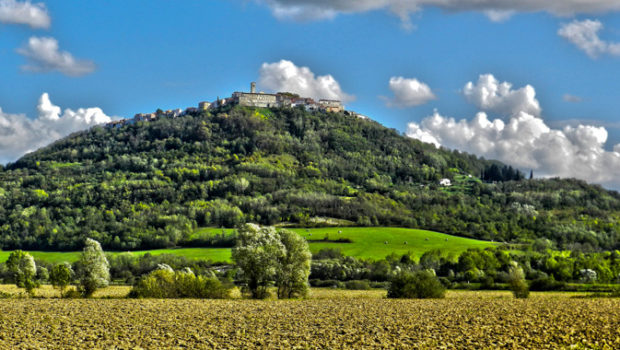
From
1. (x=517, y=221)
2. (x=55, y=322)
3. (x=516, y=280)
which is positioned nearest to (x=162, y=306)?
(x=55, y=322)

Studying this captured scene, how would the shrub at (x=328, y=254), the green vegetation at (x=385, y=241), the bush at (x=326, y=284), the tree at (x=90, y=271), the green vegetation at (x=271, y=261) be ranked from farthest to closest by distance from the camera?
the green vegetation at (x=385, y=241)
the shrub at (x=328, y=254)
the bush at (x=326, y=284)
the tree at (x=90, y=271)
the green vegetation at (x=271, y=261)

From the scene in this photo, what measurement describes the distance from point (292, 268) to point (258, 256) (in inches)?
199

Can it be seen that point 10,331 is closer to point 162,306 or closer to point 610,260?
point 162,306

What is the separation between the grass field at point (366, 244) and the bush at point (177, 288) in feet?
177

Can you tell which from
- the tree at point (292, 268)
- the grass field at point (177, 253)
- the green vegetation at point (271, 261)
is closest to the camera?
the green vegetation at point (271, 261)

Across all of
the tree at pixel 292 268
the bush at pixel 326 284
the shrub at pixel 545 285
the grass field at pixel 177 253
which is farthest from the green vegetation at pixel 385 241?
the tree at pixel 292 268

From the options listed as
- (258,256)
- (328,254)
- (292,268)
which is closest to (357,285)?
(328,254)

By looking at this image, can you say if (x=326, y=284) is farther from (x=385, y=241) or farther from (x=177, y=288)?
(x=385, y=241)

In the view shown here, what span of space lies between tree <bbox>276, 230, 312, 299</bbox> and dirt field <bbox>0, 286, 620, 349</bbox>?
36.2 feet

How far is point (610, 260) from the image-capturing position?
12450 centimetres

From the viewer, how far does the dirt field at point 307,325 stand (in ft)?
124

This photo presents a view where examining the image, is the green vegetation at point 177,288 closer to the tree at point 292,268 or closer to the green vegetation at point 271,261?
the green vegetation at point 271,261

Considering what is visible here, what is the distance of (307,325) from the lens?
47219mm

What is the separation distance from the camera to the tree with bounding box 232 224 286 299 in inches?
2857
